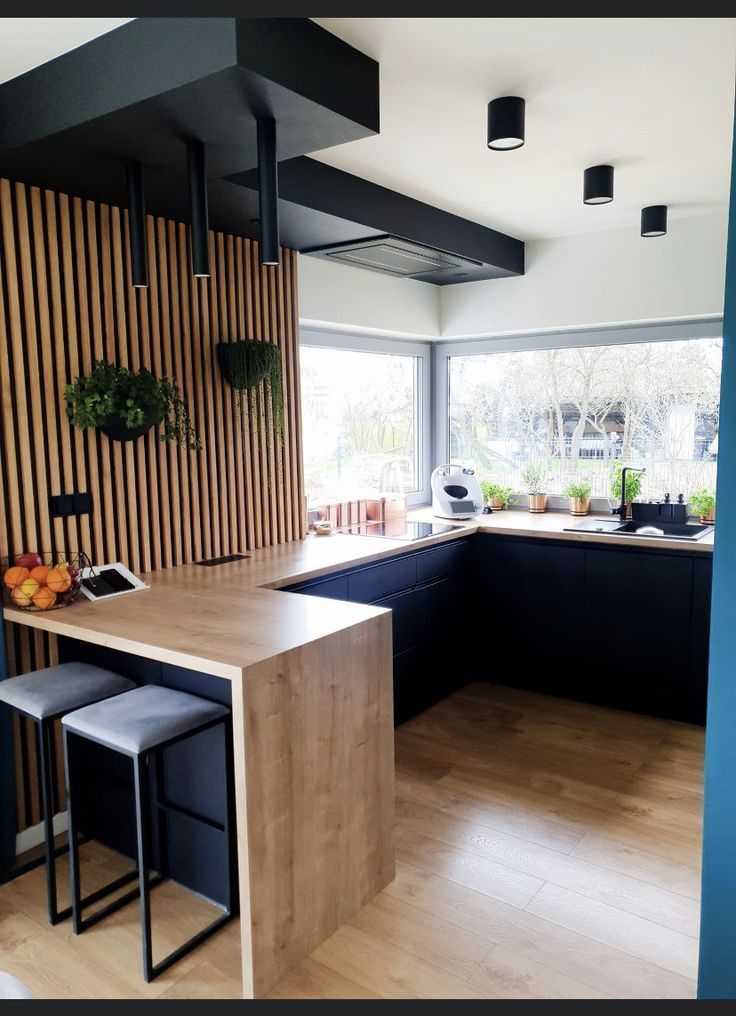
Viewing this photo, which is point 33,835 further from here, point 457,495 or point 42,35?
point 457,495

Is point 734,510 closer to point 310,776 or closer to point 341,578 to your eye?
point 310,776

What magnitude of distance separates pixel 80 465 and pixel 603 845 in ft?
7.56

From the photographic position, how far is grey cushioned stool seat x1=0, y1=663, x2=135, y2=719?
221 centimetres

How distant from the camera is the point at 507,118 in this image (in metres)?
2.33

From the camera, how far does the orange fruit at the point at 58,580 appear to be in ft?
7.84

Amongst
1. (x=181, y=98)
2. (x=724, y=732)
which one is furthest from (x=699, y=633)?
(x=181, y=98)

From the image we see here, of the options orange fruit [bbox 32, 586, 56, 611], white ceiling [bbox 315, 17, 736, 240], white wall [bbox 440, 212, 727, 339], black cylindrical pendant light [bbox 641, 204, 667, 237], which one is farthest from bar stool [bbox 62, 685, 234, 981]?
white wall [bbox 440, 212, 727, 339]

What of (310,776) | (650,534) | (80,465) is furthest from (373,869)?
(650,534)

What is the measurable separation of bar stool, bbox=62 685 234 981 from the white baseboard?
1.52 ft

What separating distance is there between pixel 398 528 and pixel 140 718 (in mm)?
2259

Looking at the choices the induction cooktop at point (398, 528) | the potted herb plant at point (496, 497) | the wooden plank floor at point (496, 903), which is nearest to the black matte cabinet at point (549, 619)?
the induction cooktop at point (398, 528)

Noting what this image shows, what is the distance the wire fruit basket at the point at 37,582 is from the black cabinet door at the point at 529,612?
7.31ft

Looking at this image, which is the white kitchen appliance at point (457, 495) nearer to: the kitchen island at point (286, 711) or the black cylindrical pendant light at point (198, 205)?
the kitchen island at point (286, 711)

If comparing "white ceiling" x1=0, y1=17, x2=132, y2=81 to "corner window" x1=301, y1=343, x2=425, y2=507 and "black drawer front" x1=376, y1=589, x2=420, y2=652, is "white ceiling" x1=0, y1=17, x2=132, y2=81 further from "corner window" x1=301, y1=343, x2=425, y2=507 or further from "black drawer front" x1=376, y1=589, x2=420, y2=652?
"black drawer front" x1=376, y1=589, x2=420, y2=652
